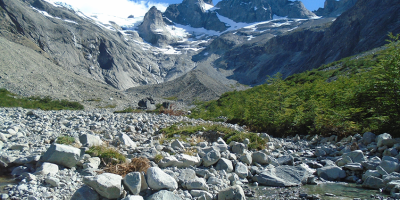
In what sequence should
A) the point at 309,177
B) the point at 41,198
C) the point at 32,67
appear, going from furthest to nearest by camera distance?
the point at 32,67 → the point at 309,177 → the point at 41,198

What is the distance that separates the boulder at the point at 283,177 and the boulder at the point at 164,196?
265cm

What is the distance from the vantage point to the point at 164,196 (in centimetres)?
460

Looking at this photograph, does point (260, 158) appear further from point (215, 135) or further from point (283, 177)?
point (215, 135)

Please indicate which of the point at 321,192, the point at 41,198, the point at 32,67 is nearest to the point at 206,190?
the point at 321,192

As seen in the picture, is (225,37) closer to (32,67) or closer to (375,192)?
(32,67)

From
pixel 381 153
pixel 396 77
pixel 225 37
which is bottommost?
pixel 381 153

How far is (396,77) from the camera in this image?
8.45 meters

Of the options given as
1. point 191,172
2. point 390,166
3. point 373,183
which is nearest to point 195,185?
point 191,172

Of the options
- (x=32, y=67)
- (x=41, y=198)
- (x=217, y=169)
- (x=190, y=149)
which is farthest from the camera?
(x=32, y=67)

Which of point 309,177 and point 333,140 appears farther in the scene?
point 333,140

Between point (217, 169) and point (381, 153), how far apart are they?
516 cm

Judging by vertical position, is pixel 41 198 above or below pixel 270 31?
below

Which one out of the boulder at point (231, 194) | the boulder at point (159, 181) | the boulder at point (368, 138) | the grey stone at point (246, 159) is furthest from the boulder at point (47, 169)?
the boulder at point (368, 138)

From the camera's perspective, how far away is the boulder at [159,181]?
4961mm
